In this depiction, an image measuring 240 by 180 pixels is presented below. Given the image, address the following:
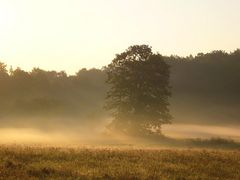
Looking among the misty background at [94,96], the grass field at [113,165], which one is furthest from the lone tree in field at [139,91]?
the grass field at [113,165]

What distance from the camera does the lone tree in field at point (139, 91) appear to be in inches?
2854

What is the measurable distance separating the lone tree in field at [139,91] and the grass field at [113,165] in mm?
41096

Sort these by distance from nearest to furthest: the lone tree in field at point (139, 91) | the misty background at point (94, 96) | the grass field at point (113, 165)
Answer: the grass field at point (113, 165), the lone tree in field at point (139, 91), the misty background at point (94, 96)

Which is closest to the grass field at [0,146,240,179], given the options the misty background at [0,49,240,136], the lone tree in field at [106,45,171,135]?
the lone tree in field at [106,45,171,135]

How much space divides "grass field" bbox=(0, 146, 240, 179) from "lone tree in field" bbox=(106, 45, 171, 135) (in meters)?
41.1

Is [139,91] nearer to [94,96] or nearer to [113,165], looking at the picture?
[113,165]

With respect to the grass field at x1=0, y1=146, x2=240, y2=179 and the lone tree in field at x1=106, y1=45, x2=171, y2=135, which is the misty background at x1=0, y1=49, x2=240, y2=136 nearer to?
the lone tree in field at x1=106, y1=45, x2=171, y2=135

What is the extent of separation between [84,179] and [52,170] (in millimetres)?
1992

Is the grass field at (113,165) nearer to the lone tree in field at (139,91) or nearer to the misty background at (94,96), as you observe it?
the lone tree in field at (139,91)

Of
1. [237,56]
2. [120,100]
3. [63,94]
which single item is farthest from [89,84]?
[120,100]

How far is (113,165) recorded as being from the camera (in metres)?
25.3

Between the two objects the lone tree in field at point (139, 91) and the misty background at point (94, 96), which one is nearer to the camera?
the lone tree in field at point (139, 91)

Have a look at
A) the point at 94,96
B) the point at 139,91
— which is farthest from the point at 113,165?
the point at 94,96

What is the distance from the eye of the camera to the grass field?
22703mm
